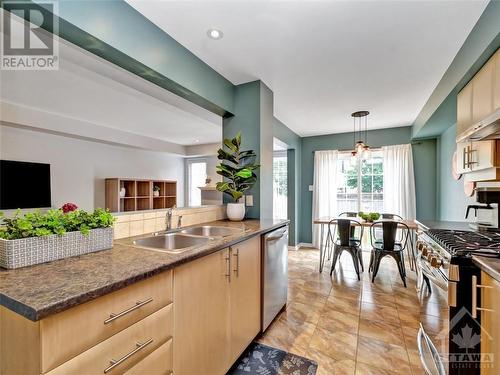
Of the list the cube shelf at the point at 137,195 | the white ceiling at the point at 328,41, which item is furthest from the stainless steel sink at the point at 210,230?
the cube shelf at the point at 137,195

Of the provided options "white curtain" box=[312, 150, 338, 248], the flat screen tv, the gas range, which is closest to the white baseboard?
"white curtain" box=[312, 150, 338, 248]

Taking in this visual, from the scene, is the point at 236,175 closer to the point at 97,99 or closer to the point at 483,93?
the point at 483,93

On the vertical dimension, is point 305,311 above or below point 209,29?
below

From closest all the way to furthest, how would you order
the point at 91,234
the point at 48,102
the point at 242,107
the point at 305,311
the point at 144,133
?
1. the point at 91,234
2. the point at 305,311
3. the point at 242,107
4. the point at 48,102
5. the point at 144,133

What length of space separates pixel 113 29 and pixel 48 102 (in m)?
2.57

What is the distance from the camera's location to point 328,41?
185cm

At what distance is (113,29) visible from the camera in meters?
1.40

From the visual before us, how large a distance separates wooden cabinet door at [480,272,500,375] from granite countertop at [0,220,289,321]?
1.42 meters

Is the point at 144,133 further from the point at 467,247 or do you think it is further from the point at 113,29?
the point at 467,247

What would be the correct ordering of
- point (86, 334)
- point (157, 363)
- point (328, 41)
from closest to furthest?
point (86, 334) < point (157, 363) < point (328, 41)

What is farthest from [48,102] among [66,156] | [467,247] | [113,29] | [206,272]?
[467,247]

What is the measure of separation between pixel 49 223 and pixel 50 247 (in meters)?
0.11

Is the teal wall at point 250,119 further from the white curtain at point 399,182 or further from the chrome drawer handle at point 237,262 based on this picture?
the white curtain at point 399,182

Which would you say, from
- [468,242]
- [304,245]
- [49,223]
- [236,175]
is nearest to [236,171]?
[236,175]
